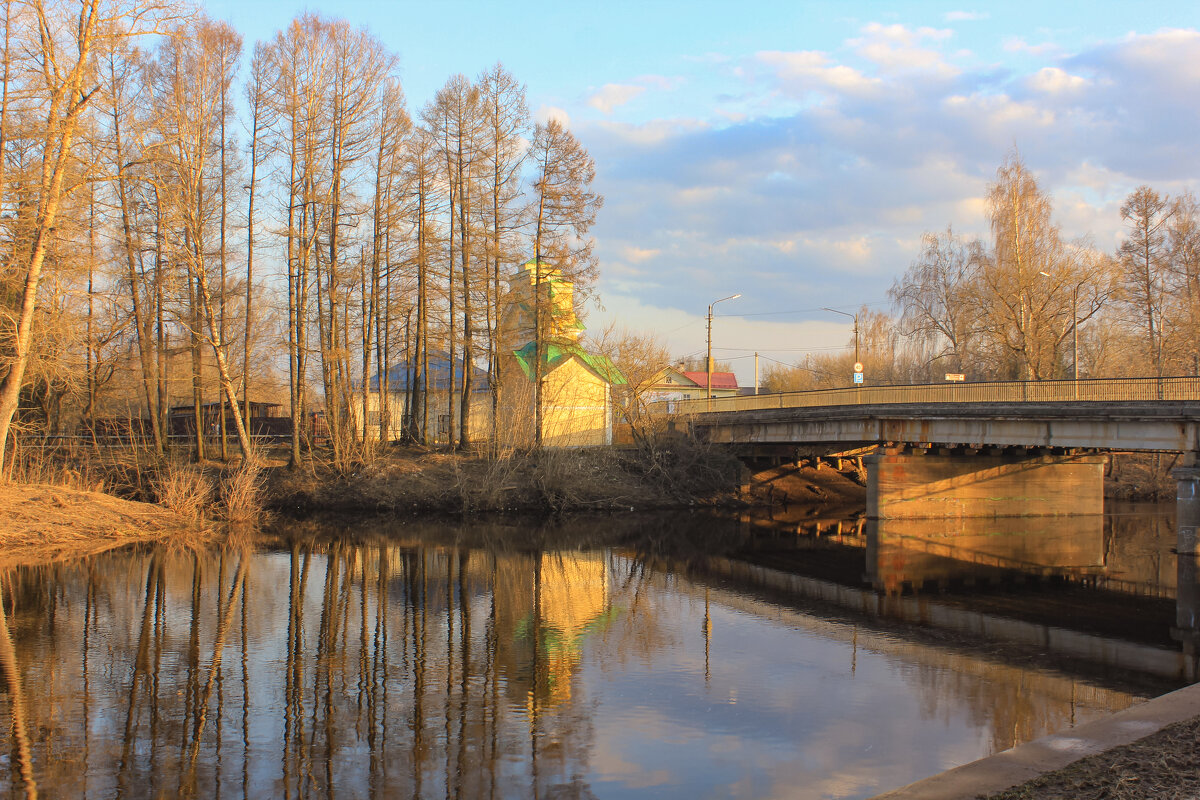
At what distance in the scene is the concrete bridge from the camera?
25.9 metres

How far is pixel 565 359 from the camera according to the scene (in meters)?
42.5

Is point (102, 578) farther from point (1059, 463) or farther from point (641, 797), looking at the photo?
point (1059, 463)

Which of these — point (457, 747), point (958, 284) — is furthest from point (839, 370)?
point (457, 747)

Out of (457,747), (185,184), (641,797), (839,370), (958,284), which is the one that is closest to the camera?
(641,797)

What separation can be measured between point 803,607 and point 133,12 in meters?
23.2

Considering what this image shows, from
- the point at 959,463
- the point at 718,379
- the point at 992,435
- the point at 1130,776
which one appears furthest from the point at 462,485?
the point at 718,379

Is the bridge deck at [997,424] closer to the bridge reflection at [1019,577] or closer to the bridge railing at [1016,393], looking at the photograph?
the bridge railing at [1016,393]

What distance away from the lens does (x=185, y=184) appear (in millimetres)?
31828

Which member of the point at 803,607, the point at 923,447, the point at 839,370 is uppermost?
the point at 839,370

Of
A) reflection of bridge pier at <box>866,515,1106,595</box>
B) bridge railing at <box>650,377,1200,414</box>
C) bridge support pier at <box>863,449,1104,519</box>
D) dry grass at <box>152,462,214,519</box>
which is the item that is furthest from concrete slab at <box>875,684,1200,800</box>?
dry grass at <box>152,462,214,519</box>

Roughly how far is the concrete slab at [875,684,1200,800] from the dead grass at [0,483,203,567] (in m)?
22.8

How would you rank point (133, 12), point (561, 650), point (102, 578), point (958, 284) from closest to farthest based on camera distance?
point (561, 650) → point (102, 578) → point (133, 12) → point (958, 284)

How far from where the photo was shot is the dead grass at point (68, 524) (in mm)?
24000

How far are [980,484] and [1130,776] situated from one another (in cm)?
3098
